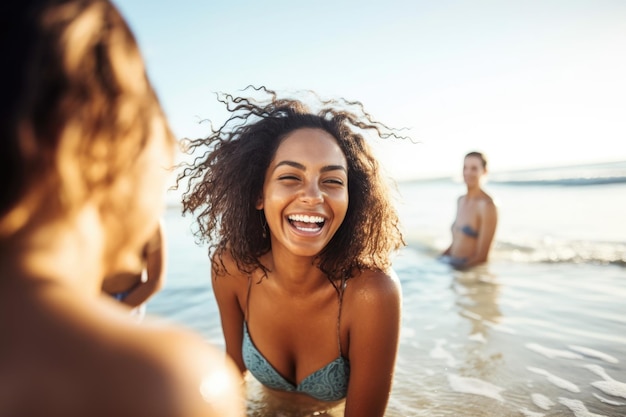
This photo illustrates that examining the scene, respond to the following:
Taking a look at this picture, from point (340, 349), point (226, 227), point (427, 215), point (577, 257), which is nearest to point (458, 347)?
point (340, 349)

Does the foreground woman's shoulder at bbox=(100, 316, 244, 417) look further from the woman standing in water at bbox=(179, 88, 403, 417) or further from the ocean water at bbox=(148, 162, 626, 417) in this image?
the ocean water at bbox=(148, 162, 626, 417)

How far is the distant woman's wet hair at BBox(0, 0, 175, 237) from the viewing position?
0.88 metres

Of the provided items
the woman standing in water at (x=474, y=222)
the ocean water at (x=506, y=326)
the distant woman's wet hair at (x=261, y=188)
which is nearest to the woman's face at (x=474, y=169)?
the woman standing in water at (x=474, y=222)

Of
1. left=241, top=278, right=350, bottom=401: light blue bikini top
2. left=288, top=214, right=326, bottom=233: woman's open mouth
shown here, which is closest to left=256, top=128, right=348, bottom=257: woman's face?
left=288, top=214, right=326, bottom=233: woman's open mouth

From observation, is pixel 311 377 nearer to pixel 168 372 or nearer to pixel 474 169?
pixel 168 372

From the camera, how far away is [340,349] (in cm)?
321

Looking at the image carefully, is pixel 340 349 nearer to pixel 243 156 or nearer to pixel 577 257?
pixel 243 156

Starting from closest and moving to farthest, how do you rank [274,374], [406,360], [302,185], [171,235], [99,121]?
[99,121]
[302,185]
[274,374]
[406,360]
[171,235]

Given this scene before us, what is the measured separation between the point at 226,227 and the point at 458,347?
8.70ft

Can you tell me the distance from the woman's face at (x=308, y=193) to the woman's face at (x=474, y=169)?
6.04 m

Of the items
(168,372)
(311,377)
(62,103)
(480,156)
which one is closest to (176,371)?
(168,372)

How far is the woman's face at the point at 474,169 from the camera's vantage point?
8.62 meters

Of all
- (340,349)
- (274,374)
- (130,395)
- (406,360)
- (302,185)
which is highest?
(302,185)

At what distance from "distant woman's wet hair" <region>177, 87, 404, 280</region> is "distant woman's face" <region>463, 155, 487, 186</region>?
18.2 feet
